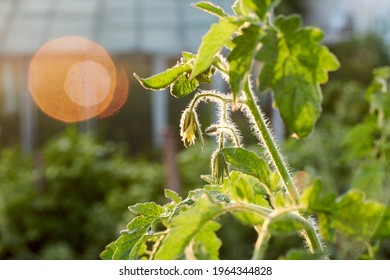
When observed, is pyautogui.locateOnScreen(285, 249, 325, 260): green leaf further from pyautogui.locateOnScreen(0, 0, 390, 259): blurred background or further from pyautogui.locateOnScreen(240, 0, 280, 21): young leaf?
pyautogui.locateOnScreen(0, 0, 390, 259): blurred background

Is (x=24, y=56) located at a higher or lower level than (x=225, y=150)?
higher

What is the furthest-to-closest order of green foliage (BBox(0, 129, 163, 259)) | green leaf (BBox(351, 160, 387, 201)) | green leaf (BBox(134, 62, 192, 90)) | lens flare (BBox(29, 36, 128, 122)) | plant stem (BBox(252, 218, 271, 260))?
lens flare (BBox(29, 36, 128, 122)) < green foliage (BBox(0, 129, 163, 259)) < green leaf (BBox(351, 160, 387, 201)) < green leaf (BBox(134, 62, 192, 90)) < plant stem (BBox(252, 218, 271, 260))

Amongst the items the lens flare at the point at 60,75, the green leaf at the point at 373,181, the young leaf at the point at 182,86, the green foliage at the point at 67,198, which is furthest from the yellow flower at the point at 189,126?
the lens flare at the point at 60,75

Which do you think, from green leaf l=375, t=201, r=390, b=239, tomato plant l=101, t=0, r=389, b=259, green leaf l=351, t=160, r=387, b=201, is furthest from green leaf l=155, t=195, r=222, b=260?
green leaf l=351, t=160, r=387, b=201

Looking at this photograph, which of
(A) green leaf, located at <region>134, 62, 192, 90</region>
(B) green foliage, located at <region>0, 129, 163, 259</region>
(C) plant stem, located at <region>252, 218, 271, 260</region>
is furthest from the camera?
(B) green foliage, located at <region>0, 129, 163, 259</region>

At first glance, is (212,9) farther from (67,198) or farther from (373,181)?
(67,198)
